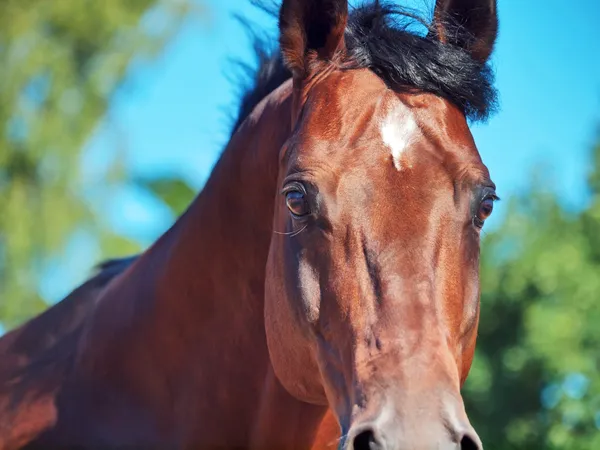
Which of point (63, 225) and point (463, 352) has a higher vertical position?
point (463, 352)

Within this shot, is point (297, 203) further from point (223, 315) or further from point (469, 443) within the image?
point (469, 443)

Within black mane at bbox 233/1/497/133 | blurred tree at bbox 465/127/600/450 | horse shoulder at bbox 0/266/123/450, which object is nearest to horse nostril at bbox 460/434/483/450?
black mane at bbox 233/1/497/133

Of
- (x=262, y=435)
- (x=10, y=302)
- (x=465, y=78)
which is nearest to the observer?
(x=465, y=78)

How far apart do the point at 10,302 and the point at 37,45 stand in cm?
454

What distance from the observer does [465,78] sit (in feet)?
8.97

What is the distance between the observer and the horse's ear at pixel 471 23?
9.72 ft

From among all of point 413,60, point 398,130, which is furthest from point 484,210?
point 413,60

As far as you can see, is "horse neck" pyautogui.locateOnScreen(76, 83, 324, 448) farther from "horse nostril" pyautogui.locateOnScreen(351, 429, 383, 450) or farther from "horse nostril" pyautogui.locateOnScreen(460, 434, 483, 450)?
"horse nostril" pyautogui.locateOnScreen(460, 434, 483, 450)

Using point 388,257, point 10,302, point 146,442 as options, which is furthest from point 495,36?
point 10,302

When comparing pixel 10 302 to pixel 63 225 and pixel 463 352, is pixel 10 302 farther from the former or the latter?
pixel 463 352

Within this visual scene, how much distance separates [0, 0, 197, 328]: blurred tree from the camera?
1234 centimetres

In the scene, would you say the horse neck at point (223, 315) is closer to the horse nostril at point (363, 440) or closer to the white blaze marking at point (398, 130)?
the white blaze marking at point (398, 130)

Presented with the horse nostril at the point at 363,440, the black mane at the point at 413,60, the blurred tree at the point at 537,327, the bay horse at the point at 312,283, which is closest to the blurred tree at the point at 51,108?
the blurred tree at the point at 537,327

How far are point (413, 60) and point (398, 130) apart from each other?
32cm
